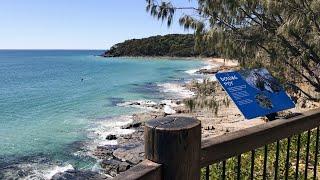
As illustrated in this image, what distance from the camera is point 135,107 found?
40.4 metres

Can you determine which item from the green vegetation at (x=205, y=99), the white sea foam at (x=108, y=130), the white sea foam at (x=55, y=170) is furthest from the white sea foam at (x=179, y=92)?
the green vegetation at (x=205, y=99)

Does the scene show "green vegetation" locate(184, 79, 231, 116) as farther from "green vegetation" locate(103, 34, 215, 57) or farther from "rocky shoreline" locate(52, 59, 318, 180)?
"green vegetation" locate(103, 34, 215, 57)

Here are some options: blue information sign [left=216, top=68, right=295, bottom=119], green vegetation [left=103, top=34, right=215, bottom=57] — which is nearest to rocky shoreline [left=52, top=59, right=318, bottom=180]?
blue information sign [left=216, top=68, right=295, bottom=119]

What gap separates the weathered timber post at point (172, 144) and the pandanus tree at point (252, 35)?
8090 millimetres

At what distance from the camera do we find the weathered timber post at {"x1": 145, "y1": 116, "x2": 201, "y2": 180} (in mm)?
1905

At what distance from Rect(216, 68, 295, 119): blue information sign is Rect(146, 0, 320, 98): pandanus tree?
13.1 feet

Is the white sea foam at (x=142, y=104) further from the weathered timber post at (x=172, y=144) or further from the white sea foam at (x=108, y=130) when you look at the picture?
the weathered timber post at (x=172, y=144)

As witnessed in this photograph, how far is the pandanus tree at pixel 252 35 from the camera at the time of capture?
999 centimetres

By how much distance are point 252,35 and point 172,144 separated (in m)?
8.92

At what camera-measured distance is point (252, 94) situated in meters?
5.73

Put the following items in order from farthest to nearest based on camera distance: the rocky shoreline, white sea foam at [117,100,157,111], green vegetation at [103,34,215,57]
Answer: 1. green vegetation at [103,34,215,57]
2. white sea foam at [117,100,157,111]
3. the rocky shoreline

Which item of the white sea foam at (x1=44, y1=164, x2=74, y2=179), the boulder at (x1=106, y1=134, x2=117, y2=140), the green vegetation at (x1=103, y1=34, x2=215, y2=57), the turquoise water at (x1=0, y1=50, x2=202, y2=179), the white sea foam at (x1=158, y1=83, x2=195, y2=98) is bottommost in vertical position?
the turquoise water at (x1=0, y1=50, x2=202, y2=179)

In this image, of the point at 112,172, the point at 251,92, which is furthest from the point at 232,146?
the point at 112,172

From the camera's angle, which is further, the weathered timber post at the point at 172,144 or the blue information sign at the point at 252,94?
the blue information sign at the point at 252,94
